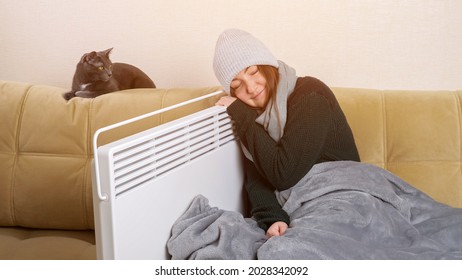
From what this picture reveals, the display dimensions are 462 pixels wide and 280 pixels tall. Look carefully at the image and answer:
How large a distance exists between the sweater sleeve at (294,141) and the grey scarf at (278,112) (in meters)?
0.01

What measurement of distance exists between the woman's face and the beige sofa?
0.30 metres

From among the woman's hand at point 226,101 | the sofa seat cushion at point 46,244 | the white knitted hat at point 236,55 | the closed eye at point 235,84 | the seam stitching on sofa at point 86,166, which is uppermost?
the white knitted hat at point 236,55

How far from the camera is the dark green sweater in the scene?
1357 millimetres

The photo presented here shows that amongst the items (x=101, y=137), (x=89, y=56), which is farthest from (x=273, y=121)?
(x=89, y=56)

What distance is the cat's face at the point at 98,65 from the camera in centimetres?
204

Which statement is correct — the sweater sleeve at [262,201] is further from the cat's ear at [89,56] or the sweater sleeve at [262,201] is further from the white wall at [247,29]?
the cat's ear at [89,56]

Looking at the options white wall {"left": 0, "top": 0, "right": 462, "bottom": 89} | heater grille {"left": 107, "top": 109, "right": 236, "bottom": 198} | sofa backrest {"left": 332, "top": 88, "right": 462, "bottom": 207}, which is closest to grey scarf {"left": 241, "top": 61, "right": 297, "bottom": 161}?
heater grille {"left": 107, "top": 109, "right": 236, "bottom": 198}

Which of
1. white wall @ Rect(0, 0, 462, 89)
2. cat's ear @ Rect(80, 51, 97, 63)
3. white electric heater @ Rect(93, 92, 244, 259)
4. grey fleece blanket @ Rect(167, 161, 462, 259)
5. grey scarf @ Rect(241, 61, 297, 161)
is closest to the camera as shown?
white electric heater @ Rect(93, 92, 244, 259)

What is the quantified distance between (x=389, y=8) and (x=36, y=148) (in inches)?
51.6

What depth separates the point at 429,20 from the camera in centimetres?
193

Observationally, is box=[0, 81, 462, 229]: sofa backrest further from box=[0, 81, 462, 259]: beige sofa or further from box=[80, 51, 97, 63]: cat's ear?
box=[80, 51, 97, 63]: cat's ear

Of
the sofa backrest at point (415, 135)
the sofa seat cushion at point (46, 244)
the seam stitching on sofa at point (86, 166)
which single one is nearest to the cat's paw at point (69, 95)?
the seam stitching on sofa at point (86, 166)
